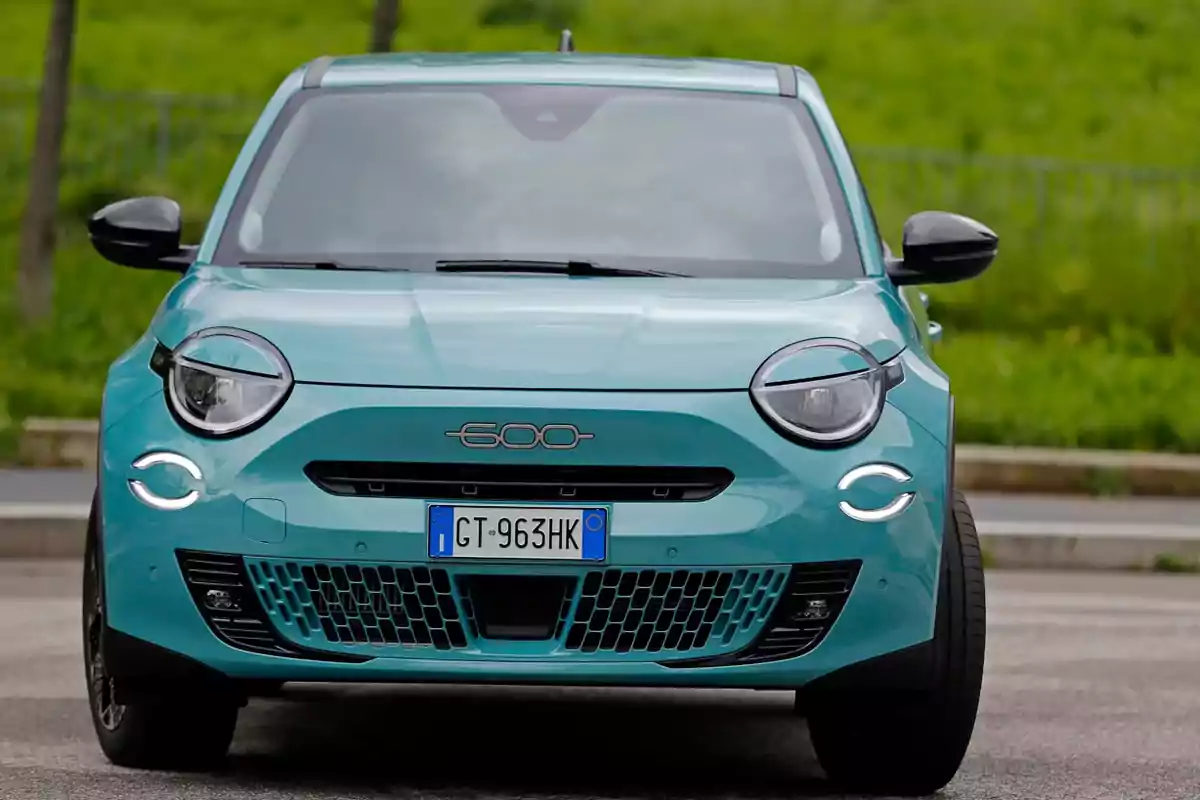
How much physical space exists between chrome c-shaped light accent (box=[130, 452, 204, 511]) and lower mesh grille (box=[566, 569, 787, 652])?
79 centimetres

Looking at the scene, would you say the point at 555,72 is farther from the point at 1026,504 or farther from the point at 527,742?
the point at 1026,504

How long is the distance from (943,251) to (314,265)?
1415 millimetres

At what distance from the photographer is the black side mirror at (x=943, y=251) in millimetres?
6145

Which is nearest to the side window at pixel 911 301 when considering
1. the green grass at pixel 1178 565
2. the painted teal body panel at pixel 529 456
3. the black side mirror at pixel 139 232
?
the painted teal body panel at pixel 529 456

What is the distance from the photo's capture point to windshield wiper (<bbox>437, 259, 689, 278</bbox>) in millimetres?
5945

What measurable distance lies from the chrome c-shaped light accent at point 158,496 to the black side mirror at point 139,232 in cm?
100

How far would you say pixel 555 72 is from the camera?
668 cm

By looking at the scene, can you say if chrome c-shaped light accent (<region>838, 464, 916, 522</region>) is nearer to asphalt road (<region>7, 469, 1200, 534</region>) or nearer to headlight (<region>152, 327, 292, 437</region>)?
headlight (<region>152, 327, 292, 437</region>)

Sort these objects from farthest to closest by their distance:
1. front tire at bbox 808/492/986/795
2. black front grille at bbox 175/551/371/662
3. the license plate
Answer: front tire at bbox 808/492/986/795 < black front grille at bbox 175/551/371/662 < the license plate

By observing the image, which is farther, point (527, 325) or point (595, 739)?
point (595, 739)

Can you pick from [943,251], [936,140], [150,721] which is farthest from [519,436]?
[936,140]

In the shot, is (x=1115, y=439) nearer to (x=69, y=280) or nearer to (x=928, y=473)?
(x=69, y=280)

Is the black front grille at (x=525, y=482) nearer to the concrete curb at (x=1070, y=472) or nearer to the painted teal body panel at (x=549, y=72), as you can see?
the painted teal body panel at (x=549, y=72)

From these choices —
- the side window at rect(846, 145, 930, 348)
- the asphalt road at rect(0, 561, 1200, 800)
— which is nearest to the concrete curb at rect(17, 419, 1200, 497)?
the asphalt road at rect(0, 561, 1200, 800)
